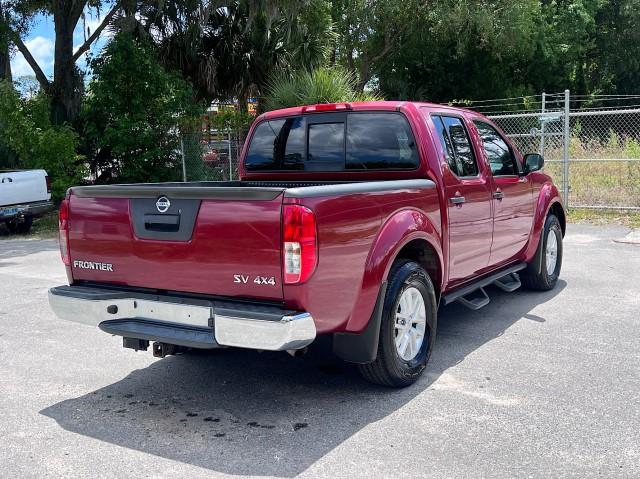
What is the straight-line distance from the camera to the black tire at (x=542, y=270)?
7191mm

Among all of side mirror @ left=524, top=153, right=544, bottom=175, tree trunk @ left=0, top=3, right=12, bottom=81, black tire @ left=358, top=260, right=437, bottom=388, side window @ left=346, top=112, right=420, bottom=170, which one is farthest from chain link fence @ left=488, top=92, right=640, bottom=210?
tree trunk @ left=0, top=3, right=12, bottom=81

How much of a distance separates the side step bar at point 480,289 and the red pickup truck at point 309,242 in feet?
0.09

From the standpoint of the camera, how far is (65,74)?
1769 centimetres

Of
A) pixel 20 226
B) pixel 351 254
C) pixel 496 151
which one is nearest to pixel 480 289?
pixel 496 151

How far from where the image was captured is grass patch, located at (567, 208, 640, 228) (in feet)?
41.0

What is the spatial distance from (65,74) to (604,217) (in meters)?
13.3

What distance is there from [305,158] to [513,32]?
24.3 meters

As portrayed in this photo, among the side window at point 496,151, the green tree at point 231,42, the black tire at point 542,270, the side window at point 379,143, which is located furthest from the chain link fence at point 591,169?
the side window at point 379,143

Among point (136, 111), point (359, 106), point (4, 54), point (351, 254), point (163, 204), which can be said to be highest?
point (4, 54)

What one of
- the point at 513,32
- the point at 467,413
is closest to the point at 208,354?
the point at 467,413

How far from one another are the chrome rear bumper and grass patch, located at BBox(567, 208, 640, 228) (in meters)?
10.1

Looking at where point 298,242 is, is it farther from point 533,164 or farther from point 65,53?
point 65,53

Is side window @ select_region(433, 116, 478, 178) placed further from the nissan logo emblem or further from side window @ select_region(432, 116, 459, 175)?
the nissan logo emblem

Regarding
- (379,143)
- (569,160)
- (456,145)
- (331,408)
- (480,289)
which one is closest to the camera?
(331,408)
